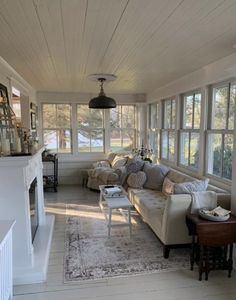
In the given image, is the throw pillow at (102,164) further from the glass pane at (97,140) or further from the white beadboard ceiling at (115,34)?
the white beadboard ceiling at (115,34)

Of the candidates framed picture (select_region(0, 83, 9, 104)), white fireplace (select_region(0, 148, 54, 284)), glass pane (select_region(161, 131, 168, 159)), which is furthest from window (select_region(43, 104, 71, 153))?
white fireplace (select_region(0, 148, 54, 284))

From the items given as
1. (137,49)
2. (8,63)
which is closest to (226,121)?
(137,49)

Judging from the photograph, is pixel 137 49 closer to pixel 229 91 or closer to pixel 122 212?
pixel 229 91

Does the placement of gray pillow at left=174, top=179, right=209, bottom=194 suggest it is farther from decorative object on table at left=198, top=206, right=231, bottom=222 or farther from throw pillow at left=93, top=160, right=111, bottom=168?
throw pillow at left=93, top=160, right=111, bottom=168

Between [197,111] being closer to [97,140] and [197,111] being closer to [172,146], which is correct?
[172,146]

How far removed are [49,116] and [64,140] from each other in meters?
0.75

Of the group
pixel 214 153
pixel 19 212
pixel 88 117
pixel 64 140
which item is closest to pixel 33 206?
pixel 19 212

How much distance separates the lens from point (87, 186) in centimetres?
618

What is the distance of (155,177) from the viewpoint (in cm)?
452

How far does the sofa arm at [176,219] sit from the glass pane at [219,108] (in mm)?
1311

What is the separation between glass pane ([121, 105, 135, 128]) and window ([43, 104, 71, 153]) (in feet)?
5.00

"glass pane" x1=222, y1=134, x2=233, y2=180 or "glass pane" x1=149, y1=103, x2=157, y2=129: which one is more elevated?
"glass pane" x1=149, y1=103, x2=157, y2=129

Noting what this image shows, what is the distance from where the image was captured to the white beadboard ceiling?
1.76 meters

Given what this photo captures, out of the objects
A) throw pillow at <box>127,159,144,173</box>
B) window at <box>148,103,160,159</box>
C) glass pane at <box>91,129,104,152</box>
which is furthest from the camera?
glass pane at <box>91,129,104,152</box>
